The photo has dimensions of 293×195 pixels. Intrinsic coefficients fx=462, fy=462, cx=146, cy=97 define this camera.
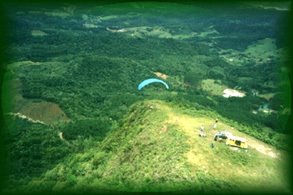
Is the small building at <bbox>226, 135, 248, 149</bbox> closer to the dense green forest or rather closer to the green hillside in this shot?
the green hillside

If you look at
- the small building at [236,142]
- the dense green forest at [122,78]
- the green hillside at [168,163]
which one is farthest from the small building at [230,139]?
the dense green forest at [122,78]

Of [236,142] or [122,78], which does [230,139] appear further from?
[122,78]

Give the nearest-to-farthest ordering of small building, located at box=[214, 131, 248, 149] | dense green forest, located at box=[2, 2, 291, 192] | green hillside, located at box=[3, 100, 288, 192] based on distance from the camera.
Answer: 1. green hillside, located at box=[3, 100, 288, 192]
2. dense green forest, located at box=[2, 2, 291, 192]
3. small building, located at box=[214, 131, 248, 149]

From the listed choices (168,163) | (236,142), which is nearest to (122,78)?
(236,142)

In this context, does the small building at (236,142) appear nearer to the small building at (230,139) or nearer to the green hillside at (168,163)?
the small building at (230,139)

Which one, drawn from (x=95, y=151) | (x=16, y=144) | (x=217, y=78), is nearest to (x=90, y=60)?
(x=217, y=78)

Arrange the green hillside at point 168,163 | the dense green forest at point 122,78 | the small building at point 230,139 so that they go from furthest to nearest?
the small building at point 230,139, the dense green forest at point 122,78, the green hillside at point 168,163

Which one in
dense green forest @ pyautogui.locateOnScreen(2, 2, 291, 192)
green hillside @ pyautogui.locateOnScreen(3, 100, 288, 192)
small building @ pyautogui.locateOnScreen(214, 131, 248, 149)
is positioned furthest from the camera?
small building @ pyautogui.locateOnScreen(214, 131, 248, 149)

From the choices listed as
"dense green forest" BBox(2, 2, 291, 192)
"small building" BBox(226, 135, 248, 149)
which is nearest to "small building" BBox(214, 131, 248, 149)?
"small building" BBox(226, 135, 248, 149)

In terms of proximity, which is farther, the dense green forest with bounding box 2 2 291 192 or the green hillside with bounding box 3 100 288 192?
the dense green forest with bounding box 2 2 291 192
